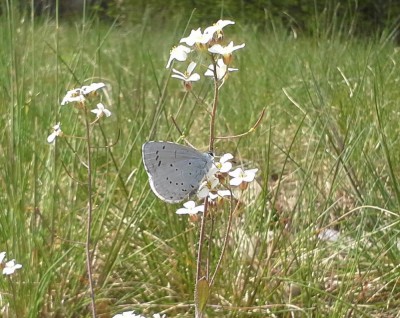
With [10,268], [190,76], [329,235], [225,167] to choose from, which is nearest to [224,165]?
[225,167]

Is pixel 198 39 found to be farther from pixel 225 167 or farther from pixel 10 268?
pixel 10 268

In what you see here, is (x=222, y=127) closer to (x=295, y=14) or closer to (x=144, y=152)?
(x=144, y=152)

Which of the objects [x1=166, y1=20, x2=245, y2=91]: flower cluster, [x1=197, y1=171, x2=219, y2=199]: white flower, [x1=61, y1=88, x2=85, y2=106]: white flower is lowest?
[x1=197, y1=171, x2=219, y2=199]: white flower

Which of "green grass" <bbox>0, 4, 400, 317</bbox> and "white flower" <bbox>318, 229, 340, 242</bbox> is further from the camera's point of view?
"white flower" <bbox>318, 229, 340, 242</bbox>

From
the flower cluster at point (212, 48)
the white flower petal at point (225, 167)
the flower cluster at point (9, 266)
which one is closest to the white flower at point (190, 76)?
the flower cluster at point (212, 48)

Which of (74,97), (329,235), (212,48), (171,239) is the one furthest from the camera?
(329,235)

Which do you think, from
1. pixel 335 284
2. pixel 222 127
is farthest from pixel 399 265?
pixel 222 127

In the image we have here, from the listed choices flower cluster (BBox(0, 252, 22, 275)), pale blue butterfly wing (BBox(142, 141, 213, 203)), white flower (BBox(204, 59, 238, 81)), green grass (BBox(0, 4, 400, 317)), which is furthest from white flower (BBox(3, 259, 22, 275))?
white flower (BBox(204, 59, 238, 81))

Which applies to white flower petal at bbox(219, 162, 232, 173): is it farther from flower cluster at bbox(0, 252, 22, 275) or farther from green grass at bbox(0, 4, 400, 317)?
flower cluster at bbox(0, 252, 22, 275)

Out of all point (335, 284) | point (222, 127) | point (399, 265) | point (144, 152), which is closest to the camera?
point (144, 152)
